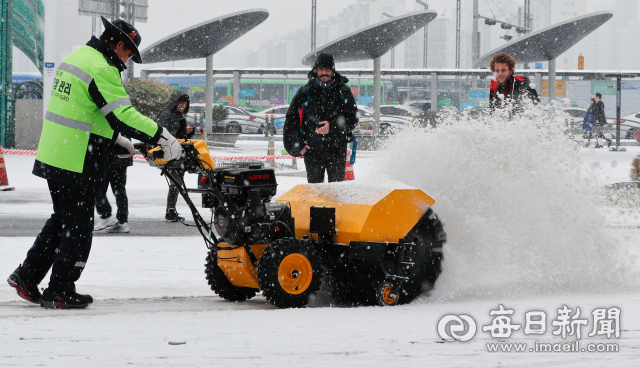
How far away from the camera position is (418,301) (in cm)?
421

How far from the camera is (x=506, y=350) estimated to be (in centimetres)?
282

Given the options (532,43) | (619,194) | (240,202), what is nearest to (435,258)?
(240,202)

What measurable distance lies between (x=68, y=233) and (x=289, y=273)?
118 cm

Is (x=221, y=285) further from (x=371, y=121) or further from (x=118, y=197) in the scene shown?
(x=371, y=121)

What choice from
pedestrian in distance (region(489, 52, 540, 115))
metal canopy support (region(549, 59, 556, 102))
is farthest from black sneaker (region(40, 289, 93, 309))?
metal canopy support (region(549, 59, 556, 102))

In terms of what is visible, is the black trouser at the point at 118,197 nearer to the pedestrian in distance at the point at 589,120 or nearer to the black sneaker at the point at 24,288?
the black sneaker at the point at 24,288

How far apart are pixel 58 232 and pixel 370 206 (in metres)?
1.71

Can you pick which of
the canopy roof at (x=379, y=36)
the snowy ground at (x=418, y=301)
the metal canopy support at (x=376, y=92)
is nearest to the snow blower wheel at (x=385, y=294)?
the snowy ground at (x=418, y=301)

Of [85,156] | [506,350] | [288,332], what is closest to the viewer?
[506,350]

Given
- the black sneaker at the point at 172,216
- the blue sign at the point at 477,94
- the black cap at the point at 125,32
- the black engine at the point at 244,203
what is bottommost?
the black sneaker at the point at 172,216

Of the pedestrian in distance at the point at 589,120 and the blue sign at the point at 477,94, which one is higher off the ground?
the blue sign at the point at 477,94

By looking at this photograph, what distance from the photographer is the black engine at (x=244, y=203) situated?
12.9 ft

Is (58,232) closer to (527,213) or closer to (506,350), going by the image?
(506,350)

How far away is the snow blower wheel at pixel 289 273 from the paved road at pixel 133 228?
3763 mm
